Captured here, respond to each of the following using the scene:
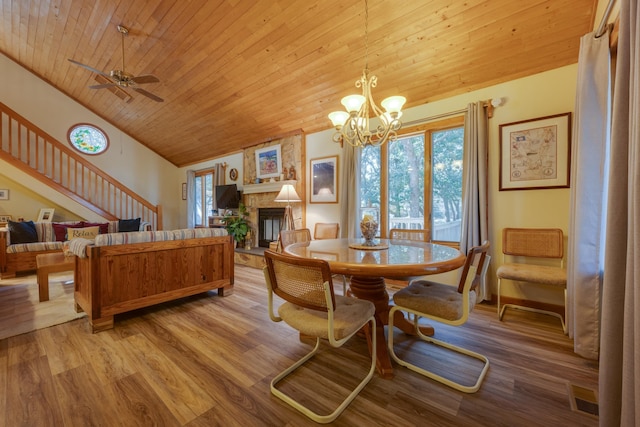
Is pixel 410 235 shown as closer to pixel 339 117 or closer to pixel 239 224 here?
pixel 339 117

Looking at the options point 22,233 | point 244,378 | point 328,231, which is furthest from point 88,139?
point 244,378

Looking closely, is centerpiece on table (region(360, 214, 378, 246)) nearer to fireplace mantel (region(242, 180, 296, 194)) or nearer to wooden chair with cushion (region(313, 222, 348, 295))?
wooden chair with cushion (region(313, 222, 348, 295))

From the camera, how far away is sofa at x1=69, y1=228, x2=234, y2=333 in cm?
229

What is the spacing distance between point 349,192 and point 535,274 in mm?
2395

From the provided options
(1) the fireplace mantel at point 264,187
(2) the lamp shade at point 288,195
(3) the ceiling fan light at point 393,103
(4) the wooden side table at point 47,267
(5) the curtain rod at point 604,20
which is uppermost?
(5) the curtain rod at point 604,20

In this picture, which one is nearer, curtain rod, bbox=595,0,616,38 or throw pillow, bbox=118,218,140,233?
curtain rod, bbox=595,0,616,38

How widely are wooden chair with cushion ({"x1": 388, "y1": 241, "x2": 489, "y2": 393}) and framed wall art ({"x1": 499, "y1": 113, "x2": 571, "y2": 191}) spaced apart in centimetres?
164

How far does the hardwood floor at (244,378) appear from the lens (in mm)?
1343

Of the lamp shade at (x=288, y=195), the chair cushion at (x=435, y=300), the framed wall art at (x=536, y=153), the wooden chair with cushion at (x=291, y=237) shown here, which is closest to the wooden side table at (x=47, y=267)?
the wooden chair with cushion at (x=291, y=237)

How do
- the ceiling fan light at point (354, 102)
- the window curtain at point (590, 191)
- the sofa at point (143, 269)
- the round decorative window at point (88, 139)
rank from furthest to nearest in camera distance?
the round decorative window at point (88, 139) → the sofa at point (143, 269) → the ceiling fan light at point (354, 102) → the window curtain at point (590, 191)

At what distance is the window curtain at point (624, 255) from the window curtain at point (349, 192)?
2.91 m

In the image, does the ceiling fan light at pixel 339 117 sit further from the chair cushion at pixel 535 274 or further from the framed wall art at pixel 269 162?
the framed wall art at pixel 269 162

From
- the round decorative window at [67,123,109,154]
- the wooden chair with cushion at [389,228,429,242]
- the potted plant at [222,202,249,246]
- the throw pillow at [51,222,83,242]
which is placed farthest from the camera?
the round decorative window at [67,123,109,154]

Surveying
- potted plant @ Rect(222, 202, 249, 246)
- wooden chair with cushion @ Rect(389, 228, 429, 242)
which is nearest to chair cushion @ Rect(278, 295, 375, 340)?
wooden chair with cushion @ Rect(389, 228, 429, 242)
